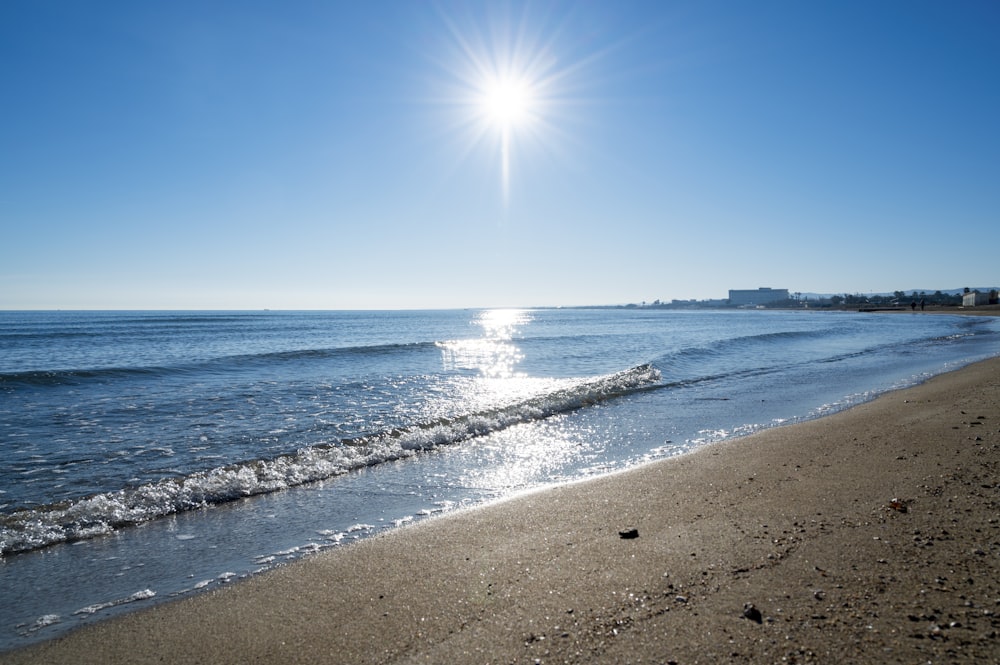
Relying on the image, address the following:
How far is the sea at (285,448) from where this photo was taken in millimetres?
4910

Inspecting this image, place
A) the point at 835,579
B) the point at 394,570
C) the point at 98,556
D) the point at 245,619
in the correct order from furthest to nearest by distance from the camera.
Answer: the point at 98,556
the point at 394,570
the point at 245,619
the point at 835,579

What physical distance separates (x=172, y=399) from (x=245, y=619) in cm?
1295

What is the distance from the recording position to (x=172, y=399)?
561 inches

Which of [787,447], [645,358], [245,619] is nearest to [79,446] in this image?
[245,619]

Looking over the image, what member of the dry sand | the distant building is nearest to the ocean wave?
the dry sand

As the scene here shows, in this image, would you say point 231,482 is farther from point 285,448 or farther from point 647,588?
point 647,588

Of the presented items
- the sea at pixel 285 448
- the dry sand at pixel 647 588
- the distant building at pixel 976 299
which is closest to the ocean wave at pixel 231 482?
the sea at pixel 285 448

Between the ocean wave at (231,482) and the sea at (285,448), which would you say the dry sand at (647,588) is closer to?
the sea at (285,448)

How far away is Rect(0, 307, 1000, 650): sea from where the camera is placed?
4910 millimetres

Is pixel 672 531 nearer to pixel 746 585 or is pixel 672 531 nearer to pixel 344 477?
pixel 746 585

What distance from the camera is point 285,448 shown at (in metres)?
9.02

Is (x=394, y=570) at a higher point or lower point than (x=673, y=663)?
lower

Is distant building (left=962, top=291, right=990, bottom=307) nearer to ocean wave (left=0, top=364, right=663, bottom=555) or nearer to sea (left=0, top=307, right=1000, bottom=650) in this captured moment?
sea (left=0, top=307, right=1000, bottom=650)

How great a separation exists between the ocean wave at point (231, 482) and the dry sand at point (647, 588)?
2.78 metres
